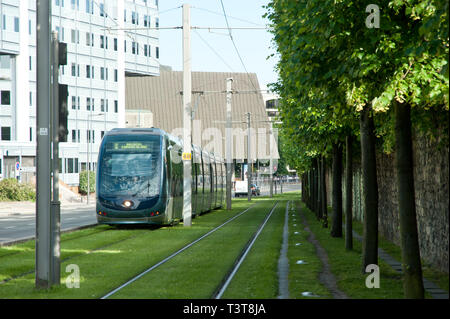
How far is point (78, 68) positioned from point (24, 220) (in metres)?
42.3

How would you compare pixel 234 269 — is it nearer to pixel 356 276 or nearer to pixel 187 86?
pixel 356 276

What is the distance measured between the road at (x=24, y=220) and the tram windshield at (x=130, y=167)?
8.59 ft

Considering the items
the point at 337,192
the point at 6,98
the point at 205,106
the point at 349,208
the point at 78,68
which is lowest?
the point at 349,208

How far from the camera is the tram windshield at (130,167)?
1037 inches

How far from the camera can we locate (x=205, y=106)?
108188 mm

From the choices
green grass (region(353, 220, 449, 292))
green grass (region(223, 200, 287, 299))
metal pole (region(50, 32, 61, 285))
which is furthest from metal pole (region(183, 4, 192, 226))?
metal pole (region(50, 32, 61, 285))

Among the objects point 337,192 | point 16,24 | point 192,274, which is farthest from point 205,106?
point 192,274

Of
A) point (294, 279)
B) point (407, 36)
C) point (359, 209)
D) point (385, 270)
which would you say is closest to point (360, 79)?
point (407, 36)

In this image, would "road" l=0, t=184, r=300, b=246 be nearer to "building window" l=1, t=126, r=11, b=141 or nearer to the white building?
the white building

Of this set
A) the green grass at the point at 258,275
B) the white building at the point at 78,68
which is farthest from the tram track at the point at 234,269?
the white building at the point at 78,68

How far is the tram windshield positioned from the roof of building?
75.6m

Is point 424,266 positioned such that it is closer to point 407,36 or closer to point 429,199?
point 429,199
